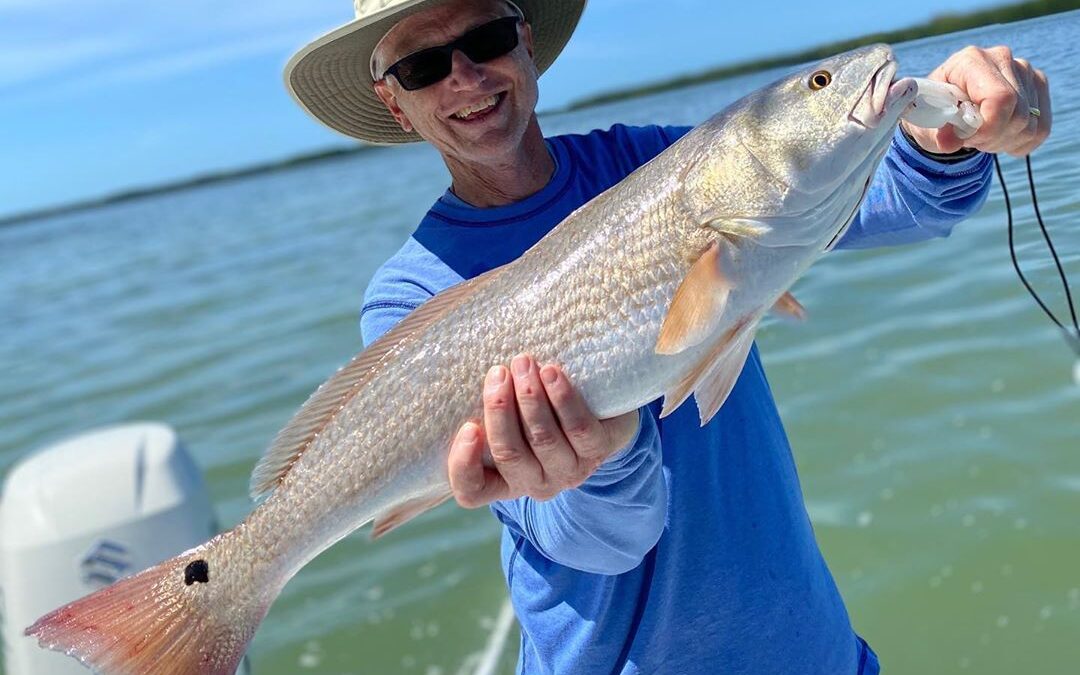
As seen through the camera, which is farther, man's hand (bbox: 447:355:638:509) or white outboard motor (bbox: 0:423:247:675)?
white outboard motor (bbox: 0:423:247:675)

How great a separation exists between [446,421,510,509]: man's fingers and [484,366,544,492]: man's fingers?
4 centimetres

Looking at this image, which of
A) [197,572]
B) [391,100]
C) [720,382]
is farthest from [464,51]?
[197,572]

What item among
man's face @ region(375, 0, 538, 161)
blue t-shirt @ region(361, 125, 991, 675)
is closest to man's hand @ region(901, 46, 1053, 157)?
blue t-shirt @ region(361, 125, 991, 675)

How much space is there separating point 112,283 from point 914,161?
28.1 metres

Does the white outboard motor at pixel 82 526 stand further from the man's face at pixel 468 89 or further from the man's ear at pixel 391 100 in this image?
the man's face at pixel 468 89

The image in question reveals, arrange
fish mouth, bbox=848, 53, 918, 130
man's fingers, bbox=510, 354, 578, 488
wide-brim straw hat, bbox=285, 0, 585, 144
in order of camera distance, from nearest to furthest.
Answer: fish mouth, bbox=848, 53, 918, 130, man's fingers, bbox=510, 354, 578, 488, wide-brim straw hat, bbox=285, 0, 585, 144

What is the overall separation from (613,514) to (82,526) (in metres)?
3.08

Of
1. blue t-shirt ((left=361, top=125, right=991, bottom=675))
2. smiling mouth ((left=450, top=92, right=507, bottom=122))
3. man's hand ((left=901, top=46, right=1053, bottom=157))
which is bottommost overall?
blue t-shirt ((left=361, top=125, right=991, bottom=675))

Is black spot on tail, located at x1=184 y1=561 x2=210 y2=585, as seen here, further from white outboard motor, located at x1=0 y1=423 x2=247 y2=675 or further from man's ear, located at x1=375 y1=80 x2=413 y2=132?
white outboard motor, located at x1=0 y1=423 x2=247 y2=675

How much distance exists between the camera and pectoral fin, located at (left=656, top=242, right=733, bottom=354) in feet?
6.62

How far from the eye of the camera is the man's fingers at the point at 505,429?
6.84 feet

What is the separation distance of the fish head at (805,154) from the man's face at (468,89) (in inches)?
26.7

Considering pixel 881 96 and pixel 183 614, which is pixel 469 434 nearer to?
pixel 183 614

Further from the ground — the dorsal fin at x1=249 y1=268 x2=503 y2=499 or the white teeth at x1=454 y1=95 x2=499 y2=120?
the white teeth at x1=454 y1=95 x2=499 y2=120
